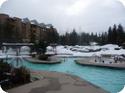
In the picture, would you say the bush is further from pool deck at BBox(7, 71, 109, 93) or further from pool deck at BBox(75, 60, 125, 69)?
pool deck at BBox(75, 60, 125, 69)

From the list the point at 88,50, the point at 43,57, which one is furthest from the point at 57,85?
the point at 88,50

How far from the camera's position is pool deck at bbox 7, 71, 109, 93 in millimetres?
3516

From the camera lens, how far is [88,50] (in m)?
3.70

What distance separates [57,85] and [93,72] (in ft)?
1.27

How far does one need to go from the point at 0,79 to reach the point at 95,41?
967 millimetres

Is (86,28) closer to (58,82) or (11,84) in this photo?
(58,82)

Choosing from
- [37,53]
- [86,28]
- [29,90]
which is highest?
[86,28]

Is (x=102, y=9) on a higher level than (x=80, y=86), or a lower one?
higher

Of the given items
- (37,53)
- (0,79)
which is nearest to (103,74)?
(37,53)

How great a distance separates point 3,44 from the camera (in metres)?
3.55

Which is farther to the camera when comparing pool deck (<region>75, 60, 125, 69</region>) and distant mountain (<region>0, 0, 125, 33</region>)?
pool deck (<region>75, 60, 125, 69</region>)

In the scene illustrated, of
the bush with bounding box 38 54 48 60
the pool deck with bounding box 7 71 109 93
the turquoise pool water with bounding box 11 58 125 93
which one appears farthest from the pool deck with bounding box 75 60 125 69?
→ the bush with bounding box 38 54 48 60

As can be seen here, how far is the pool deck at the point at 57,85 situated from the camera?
3516 mm

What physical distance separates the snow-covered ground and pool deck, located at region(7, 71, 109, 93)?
22 centimetres
